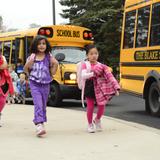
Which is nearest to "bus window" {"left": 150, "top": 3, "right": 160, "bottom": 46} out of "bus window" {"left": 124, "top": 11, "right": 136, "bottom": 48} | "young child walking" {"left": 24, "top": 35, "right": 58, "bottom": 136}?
"bus window" {"left": 124, "top": 11, "right": 136, "bottom": 48}

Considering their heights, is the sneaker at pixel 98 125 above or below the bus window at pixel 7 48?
below

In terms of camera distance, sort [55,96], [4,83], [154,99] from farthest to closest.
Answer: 1. [55,96]
2. [154,99]
3. [4,83]

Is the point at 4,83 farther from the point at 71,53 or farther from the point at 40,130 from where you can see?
the point at 71,53

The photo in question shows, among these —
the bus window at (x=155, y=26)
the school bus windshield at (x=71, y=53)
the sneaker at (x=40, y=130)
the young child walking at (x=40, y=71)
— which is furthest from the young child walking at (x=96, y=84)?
the school bus windshield at (x=71, y=53)

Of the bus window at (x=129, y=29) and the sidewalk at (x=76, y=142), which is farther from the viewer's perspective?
the bus window at (x=129, y=29)

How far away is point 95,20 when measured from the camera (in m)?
34.8

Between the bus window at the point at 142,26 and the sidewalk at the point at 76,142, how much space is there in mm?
3189

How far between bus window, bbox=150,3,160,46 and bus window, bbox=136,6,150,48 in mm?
366

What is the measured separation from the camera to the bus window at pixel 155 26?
1287 cm

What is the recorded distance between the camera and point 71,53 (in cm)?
1736

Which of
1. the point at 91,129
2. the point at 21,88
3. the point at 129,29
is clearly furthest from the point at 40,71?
the point at 21,88

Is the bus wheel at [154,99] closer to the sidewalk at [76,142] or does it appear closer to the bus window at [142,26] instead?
the bus window at [142,26]

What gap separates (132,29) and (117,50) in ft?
64.8

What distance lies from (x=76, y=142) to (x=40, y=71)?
1364 mm
